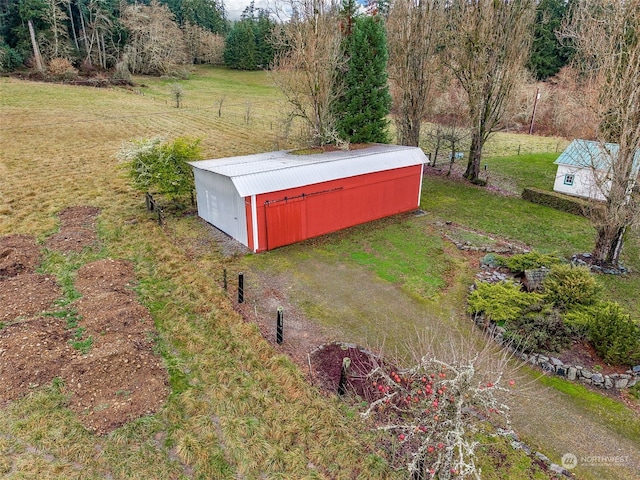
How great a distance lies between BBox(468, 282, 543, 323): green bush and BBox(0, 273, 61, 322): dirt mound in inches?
421

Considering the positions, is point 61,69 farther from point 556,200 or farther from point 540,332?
point 540,332

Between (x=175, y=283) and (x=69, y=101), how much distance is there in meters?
36.6

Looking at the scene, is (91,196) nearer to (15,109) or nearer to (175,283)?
(175,283)

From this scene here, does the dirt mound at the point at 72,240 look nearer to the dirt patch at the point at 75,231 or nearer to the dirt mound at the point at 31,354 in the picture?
the dirt patch at the point at 75,231

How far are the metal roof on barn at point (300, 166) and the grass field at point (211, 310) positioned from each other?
2.29 meters

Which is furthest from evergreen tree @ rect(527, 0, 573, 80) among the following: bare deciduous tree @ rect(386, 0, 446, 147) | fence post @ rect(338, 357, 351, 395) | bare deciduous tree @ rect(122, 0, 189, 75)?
fence post @ rect(338, 357, 351, 395)

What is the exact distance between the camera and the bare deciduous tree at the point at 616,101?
11375 millimetres

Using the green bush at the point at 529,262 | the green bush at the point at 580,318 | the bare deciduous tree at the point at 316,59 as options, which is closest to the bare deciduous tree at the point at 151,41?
the bare deciduous tree at the point at 316,59

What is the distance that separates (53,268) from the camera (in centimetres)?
1213

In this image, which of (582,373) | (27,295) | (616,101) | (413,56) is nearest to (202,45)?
(413,56)

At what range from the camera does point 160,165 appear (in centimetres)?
1609

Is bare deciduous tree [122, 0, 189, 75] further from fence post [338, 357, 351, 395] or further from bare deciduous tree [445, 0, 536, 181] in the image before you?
fence post [338, 357, 351, 395]

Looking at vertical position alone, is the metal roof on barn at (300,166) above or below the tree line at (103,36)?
below

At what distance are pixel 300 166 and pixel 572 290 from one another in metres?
9.00
